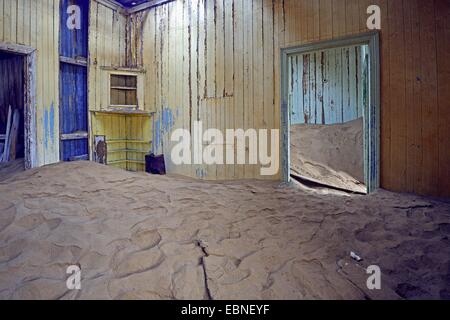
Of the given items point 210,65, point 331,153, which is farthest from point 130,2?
point 331,153

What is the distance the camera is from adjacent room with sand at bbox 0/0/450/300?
80.4 inches

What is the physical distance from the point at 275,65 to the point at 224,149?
1.75m

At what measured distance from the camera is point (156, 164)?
6.04 m

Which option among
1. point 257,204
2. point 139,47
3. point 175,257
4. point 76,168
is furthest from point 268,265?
point 139,47

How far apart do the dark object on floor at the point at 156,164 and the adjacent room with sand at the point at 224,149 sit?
0.07 metres

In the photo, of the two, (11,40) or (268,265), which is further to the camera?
(11,40)

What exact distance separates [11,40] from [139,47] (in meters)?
2.47

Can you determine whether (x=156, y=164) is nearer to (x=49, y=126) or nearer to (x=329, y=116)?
(x=49, y=126)

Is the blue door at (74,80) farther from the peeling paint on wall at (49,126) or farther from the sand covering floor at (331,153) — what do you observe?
the sand covering floor at (331,153)

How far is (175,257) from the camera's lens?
85.6 inches

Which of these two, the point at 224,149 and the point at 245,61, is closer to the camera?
the point at 245,61

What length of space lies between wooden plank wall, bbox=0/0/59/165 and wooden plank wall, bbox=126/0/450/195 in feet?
5.85

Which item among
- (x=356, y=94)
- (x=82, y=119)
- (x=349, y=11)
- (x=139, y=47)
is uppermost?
(x=139, y=47)

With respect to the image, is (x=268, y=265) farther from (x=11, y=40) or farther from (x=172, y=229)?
(x=11, y=40)
